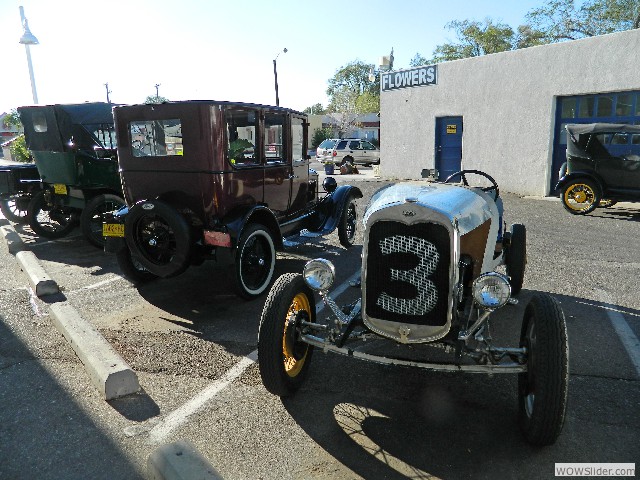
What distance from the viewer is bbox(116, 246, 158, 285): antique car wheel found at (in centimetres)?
569

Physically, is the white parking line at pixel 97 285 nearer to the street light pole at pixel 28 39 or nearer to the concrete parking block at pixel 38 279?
the concrete parking block at pixel 38 279

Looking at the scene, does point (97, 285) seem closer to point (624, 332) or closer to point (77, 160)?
point (77, 160)

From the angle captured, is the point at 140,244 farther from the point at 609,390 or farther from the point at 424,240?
the point at 609,390

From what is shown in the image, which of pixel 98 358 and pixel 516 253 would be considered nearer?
pixel 98 358

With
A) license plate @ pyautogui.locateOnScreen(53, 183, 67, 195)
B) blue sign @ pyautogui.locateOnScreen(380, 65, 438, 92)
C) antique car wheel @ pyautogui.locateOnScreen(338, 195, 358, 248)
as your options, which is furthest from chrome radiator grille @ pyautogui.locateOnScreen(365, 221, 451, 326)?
blue sign @ pyautogui.locateOnScreen(380, 65, 438, 92)

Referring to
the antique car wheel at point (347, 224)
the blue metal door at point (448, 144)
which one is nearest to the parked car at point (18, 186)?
the antique car wheel at point (347, 224)

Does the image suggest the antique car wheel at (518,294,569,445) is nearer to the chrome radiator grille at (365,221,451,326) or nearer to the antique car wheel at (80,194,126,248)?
the chrome radiator grille at (365,221,451,326)

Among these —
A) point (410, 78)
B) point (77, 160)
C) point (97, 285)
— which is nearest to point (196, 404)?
point (97, 285)

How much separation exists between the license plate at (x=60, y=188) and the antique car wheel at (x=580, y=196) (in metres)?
10.3

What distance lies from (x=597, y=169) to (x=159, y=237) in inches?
373

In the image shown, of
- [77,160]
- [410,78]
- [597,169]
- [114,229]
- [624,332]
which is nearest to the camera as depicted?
[624,332]

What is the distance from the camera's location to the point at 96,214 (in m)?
7.62

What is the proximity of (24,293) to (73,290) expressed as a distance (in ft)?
1.77

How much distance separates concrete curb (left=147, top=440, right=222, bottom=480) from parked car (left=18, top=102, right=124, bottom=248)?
568 cm
